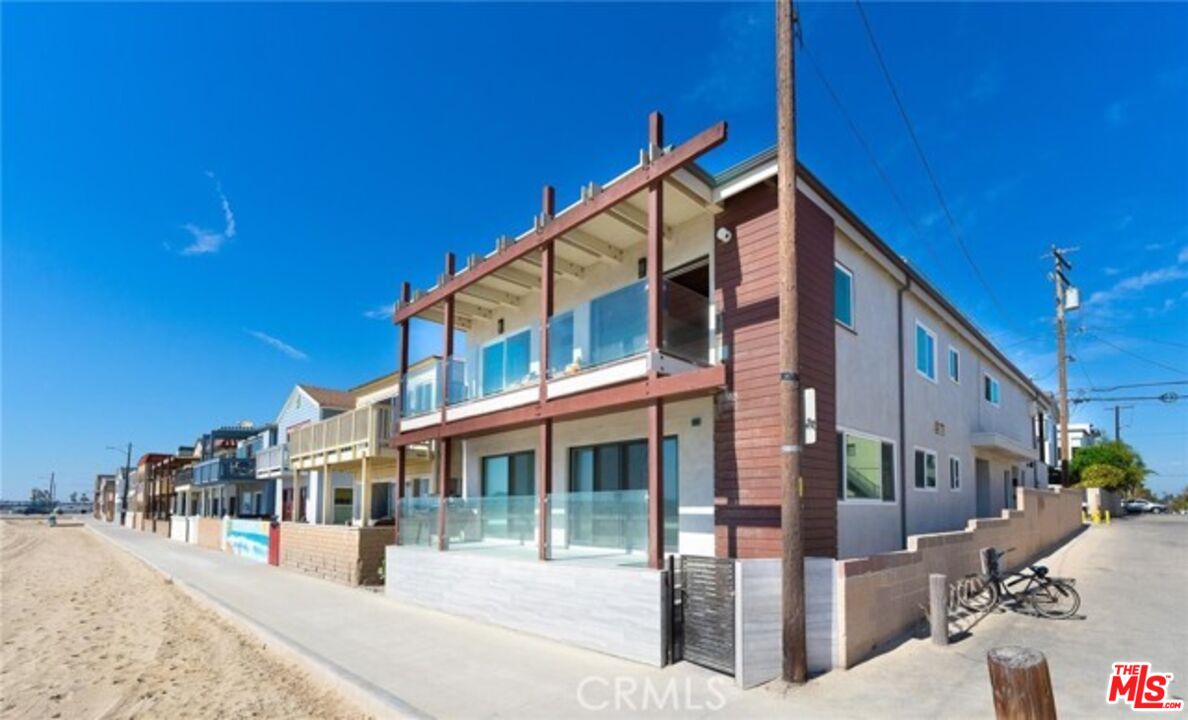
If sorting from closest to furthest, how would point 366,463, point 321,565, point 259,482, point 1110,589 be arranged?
1. point 1110,589
2. point 321,565
3. point 366,463
4. point 259,482

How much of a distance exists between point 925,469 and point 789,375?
317 inches

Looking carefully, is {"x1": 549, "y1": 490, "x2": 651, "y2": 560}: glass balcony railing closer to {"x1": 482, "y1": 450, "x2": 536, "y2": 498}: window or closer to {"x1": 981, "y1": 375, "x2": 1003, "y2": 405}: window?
{"x1": 482, "y1": 450, "x2": 536, "y2": 498}: window

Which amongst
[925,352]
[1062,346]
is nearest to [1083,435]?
[1062,346]

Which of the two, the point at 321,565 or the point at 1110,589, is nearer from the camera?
A: the point at 1110,589

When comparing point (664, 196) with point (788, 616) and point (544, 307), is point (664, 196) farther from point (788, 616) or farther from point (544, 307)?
point (788, 616)

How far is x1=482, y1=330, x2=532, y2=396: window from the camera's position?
46.9ft

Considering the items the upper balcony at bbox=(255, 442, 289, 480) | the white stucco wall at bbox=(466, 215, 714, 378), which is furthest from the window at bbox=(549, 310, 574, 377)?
the upper balcony at bbox=(255, 442, 289, 480)

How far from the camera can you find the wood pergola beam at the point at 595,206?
31.6 ft

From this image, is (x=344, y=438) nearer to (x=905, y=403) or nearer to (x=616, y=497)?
(x=616, y=497)

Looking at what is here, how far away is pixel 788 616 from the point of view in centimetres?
794

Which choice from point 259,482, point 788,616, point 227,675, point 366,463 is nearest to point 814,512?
point 788,616

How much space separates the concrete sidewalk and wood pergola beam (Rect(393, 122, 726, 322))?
685cm

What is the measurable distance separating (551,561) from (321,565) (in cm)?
1210

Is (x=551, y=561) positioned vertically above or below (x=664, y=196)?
below
